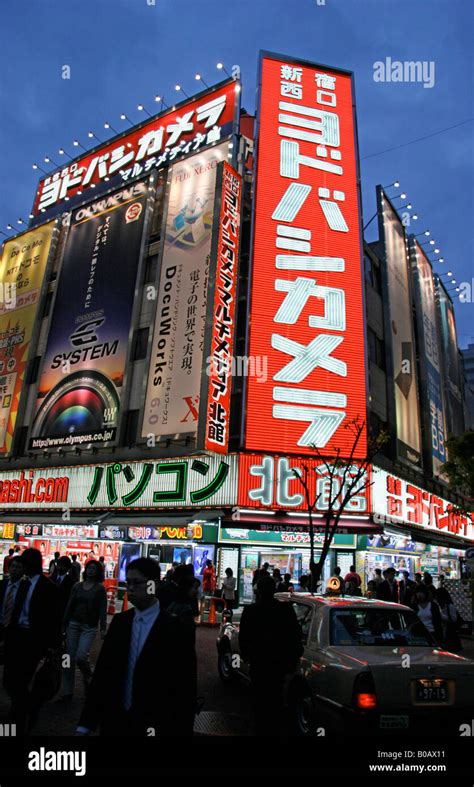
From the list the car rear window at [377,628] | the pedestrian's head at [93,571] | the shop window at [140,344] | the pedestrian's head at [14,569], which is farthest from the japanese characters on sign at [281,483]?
the car rear window at [377,628]

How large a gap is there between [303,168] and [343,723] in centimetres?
2603

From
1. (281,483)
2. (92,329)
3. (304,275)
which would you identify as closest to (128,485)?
(281,483)

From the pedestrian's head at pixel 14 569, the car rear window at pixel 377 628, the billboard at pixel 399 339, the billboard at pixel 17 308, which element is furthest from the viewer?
the billboard at pixel 17 308

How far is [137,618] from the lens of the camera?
152 inches

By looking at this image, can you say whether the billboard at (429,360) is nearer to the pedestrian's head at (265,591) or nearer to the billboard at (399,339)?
the billboard at (399,339)

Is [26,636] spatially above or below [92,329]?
below

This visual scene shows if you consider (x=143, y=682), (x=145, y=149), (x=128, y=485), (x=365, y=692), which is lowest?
(x=365, y=692)

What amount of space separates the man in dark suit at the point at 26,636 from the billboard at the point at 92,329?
20.0 m

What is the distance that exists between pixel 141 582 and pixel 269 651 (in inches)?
96.1

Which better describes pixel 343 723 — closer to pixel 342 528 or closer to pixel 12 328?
pixel 342 528

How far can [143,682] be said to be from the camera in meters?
3.59

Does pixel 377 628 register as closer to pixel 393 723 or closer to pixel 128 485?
pixel 393 723

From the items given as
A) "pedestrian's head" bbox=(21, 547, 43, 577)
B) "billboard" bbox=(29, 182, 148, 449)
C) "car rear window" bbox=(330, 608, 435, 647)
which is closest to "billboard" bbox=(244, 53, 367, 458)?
"billboard" bbox=(29, 182, 148, 449)

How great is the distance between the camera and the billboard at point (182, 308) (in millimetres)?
23766
